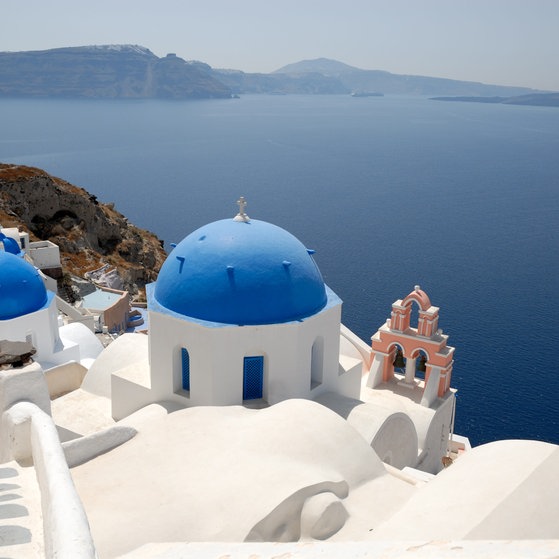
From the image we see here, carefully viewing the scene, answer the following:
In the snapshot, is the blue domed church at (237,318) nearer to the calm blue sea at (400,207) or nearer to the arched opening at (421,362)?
the arched opening at (421,362)

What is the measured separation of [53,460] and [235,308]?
662 centimetres

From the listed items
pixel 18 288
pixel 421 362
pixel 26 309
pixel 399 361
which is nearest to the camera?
pixel 18 288

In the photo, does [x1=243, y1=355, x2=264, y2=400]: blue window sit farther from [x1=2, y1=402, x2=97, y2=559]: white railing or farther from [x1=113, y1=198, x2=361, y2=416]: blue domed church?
[x1=2, y1=402, x2=97, y2=559]: white railing

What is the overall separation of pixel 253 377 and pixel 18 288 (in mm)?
7746

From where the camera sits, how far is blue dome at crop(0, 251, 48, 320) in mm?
16216

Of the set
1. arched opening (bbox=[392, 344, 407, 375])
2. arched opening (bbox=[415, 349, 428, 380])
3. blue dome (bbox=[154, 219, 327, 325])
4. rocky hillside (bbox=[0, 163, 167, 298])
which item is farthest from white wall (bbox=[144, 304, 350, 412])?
Result: rocky hillside (bbox=[0, 163, 167, 298])

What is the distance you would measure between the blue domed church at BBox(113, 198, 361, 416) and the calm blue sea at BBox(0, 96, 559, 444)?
58.7ft

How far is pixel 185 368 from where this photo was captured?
13023 mm

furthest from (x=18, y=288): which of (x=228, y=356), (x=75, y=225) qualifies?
(x=75, y=225)

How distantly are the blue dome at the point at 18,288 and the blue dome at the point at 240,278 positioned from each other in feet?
18.5

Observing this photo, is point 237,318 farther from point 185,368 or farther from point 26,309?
point 26,309

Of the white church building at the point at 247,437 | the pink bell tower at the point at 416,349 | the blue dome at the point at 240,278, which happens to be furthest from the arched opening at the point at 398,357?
the blue dome at the point at 240,278

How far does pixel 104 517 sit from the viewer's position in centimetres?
827

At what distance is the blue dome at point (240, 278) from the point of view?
12.2 m
